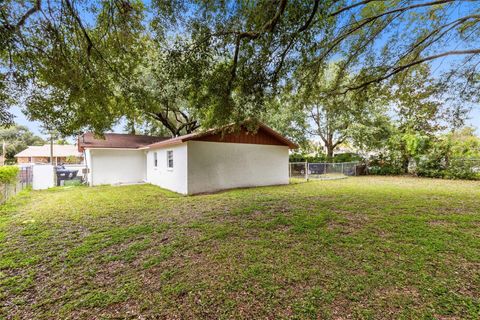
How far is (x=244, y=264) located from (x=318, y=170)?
11607 millimetres

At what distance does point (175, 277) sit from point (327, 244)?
261cm

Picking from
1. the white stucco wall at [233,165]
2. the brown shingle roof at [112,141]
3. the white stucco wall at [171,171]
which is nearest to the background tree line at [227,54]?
the white stucco wall at [233,165]

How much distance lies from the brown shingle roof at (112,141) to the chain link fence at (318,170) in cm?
992

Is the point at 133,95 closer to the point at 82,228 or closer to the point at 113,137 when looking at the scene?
the point at 82,228

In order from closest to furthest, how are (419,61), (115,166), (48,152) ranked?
(419,61), (115,166), (48,152)

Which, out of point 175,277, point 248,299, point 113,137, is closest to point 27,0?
point 175,277

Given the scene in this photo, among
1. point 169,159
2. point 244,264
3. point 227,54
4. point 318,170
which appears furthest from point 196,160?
point 318,170

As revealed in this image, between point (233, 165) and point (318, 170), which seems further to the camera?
point (318, 170)

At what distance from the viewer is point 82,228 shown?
4.87m

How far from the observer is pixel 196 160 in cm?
926

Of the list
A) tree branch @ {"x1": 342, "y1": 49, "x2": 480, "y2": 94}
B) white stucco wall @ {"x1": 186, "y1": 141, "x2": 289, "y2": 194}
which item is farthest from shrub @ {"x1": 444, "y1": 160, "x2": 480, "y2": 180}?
white stucco wall @ {"x1": 186, "y1": 141, "x2": 289, "y2": 194}

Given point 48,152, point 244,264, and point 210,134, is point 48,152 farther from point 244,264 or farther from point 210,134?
point 244,264

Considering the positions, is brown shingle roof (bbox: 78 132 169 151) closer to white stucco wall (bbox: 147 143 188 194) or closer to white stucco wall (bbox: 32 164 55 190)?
white stucco wall (bbox: 147 143 188 194)

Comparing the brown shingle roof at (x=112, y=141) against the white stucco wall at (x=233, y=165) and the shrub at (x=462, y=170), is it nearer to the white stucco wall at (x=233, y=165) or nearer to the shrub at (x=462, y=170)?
the white stucco wall at (x=233, y=165)
